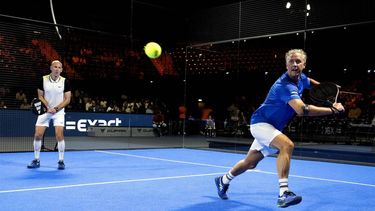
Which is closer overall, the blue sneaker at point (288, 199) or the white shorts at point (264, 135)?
the blue sneaker at point (288, 199)

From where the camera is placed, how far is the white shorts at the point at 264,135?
12.6 ft

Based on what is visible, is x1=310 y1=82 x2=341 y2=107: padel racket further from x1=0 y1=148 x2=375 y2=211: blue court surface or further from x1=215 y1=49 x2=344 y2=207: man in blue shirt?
x1=0 y1=148 x2=375 y2=211: blue court surface

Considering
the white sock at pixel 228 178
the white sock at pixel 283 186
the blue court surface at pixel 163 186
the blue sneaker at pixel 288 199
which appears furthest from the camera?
the white sock at pixel 228 178

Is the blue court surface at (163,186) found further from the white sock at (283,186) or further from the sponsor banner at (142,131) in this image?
the sponsor banner at (142,131)

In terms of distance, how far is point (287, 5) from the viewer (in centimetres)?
980

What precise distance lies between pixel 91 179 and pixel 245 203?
2158 millimetres

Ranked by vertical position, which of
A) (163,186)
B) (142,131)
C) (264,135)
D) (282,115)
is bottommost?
(163,186)

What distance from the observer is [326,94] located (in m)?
3.97

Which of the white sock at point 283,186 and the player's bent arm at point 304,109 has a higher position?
the player's bent arm at point 304,109

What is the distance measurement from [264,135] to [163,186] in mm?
1624

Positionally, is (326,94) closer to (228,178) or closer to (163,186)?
(228,178)

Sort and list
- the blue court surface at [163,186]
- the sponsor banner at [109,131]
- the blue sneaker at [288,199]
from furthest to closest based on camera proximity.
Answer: the sponsor banner at [109,131] < the blue court surface at [163,186] < the blue sneaker at [288,199]

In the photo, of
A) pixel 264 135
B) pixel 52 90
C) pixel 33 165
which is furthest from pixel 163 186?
pixel 52 90

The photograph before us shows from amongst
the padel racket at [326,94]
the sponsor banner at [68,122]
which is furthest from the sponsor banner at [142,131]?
the padel racket at [326,94]
